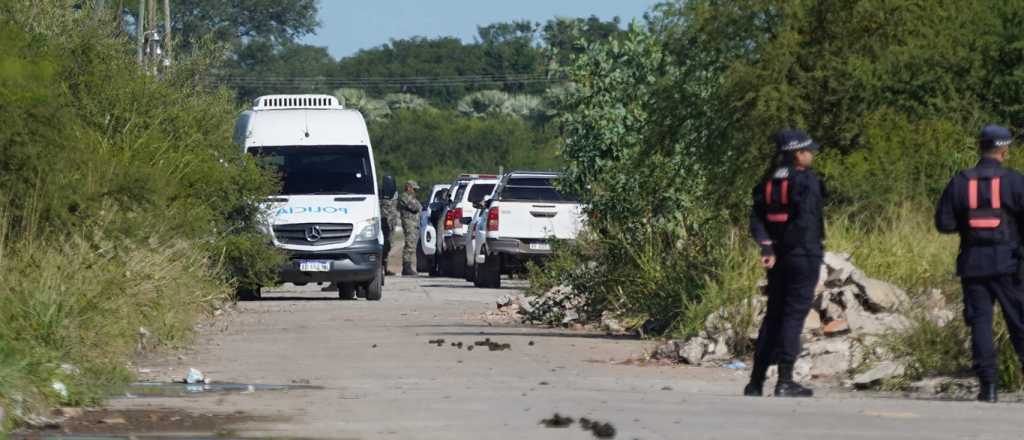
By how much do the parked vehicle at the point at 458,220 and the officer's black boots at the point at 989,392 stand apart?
80.0 feet

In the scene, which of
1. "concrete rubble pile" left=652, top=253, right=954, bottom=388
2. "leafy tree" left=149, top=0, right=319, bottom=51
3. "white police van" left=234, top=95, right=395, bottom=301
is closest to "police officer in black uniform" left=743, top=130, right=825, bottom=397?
"concrete rubble pile" left=652, top=253, right=954, bottom=388

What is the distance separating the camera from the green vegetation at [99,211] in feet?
44.6

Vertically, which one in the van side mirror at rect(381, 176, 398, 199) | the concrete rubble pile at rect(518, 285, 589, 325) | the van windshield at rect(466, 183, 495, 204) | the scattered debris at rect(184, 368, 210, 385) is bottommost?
the scattered debris at rect(184, 368, 210, 385)

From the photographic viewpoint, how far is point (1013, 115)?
74.2 feet

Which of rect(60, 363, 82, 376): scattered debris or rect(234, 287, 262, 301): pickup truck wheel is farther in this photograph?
rect(234, 287, 262, 301): pickup truck wheel

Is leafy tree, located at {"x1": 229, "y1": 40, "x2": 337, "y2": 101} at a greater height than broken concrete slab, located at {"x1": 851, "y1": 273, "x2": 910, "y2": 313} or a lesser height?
greater

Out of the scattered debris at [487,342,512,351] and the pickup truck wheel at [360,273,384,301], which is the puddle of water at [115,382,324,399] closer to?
the scattered debris at [487,342,512,351]

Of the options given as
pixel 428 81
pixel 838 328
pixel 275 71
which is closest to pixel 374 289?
pixel 838 328

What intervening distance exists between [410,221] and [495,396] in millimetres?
30440

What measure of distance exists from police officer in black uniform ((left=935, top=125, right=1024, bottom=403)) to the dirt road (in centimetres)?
60

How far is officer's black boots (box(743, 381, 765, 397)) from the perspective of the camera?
1271 cm

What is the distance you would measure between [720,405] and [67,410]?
362 centimetres

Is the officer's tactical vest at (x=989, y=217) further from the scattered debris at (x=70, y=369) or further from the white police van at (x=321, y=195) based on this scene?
the white police van at (x=321, y=195)

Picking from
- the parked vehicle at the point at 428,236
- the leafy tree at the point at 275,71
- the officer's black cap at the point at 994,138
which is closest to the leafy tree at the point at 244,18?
the leafy tree at the point at 275,71
